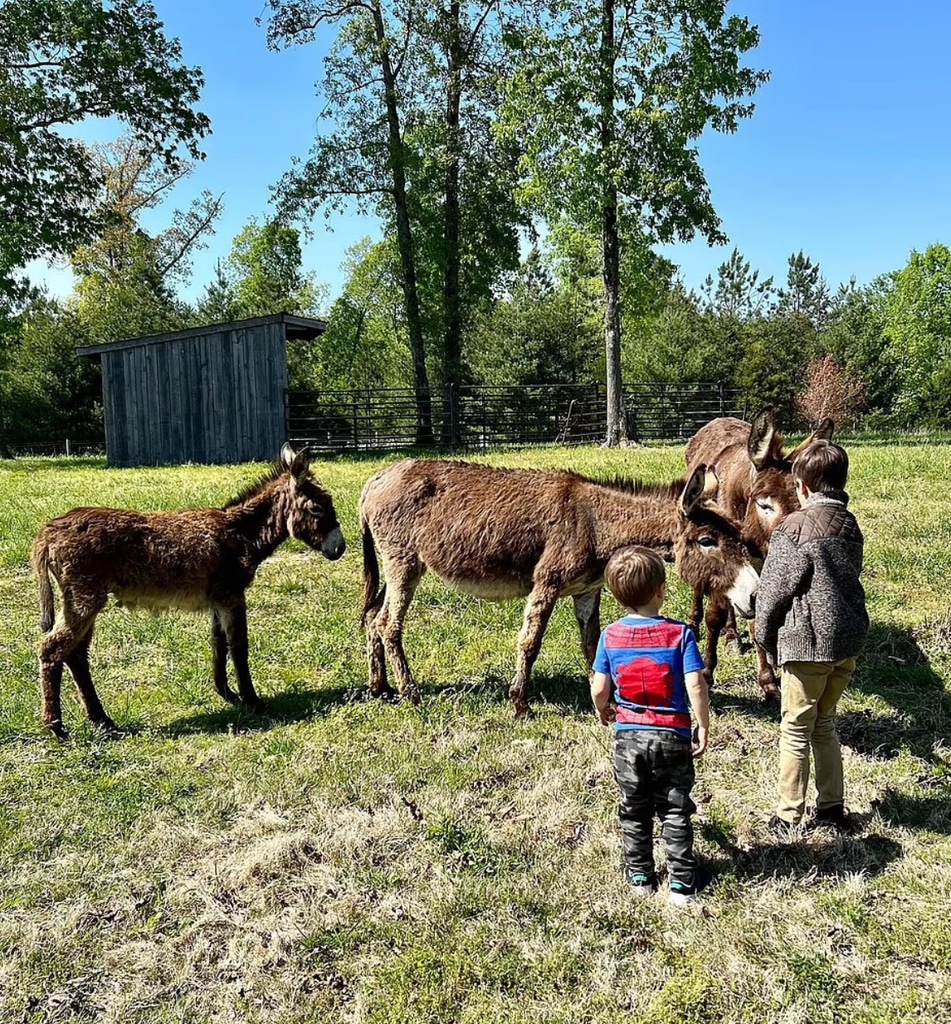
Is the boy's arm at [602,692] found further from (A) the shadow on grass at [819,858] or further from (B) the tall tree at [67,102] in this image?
(B) the tall tree at [67,102]

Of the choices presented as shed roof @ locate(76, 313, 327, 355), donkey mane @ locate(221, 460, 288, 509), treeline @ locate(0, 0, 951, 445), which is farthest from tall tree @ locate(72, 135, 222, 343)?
donkey mane @ locate(221, 460, 288, 509)

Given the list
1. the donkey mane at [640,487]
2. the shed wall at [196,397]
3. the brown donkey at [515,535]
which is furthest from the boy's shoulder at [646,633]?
the shed wall at [196,397]

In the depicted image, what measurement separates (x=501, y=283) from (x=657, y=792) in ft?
94.6

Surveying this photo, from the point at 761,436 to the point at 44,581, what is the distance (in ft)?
18.0

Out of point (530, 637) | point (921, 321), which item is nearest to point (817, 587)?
point (530, 637)

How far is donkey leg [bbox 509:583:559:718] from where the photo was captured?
540 centimetres

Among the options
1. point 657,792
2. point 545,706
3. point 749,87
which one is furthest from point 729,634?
point 749,87

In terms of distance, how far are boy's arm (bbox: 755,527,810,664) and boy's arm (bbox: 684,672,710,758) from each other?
29.6 inches

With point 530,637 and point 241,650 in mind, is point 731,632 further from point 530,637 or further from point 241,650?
point 241,650

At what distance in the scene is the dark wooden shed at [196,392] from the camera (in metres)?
21.6

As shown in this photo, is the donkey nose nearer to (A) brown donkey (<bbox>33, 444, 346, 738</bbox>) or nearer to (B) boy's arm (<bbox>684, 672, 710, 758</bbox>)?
(A) brown donkey (<bbox>33, 444, 346, 738</bbox>)

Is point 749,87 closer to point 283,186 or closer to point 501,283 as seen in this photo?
point 501,283

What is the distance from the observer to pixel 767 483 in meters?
5.52

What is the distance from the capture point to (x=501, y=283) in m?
30.1
